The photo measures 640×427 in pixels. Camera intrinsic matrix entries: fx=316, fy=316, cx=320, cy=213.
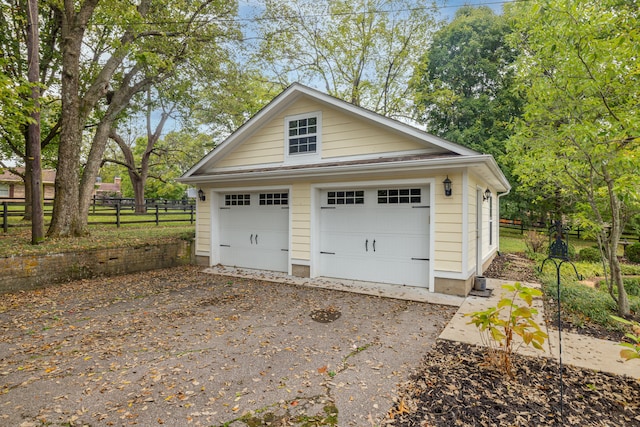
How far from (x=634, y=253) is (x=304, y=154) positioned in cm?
1464

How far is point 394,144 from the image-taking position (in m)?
7.14

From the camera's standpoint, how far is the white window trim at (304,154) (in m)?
8.04

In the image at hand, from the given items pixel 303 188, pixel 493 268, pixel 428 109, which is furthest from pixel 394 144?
pixel 428 109

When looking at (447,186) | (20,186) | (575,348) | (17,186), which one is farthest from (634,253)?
(20,186)

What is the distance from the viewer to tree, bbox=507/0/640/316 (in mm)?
4285

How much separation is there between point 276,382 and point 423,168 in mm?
4742

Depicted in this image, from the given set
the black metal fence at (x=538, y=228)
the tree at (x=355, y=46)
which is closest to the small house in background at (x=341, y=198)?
the tree at (x=355, y=46)

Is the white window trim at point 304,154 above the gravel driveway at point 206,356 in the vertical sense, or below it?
above

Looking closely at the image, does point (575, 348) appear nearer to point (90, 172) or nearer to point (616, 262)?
point (616, 262)

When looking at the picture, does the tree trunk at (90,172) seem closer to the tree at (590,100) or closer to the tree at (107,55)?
the tree at (107,55)

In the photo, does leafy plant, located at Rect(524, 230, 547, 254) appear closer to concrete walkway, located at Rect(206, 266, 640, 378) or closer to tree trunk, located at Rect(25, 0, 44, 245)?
concrete walkway, located at Rect(206, 266, 640, 378)

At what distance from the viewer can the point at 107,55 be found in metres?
13.3

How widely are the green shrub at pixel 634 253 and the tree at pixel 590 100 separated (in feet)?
32.9

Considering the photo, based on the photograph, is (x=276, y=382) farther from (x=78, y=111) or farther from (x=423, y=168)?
(x=78, y=111)
